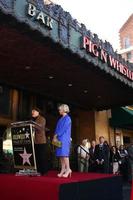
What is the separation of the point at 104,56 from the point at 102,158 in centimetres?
402

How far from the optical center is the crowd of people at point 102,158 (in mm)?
11203

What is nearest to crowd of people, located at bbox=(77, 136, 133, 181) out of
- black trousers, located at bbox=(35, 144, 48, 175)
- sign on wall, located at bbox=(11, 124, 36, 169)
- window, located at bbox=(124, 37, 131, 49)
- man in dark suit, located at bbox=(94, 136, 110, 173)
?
man in dark suit, located at bbox=(94, 136, 110, 173)

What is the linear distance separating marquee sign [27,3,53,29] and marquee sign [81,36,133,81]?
1.81 m

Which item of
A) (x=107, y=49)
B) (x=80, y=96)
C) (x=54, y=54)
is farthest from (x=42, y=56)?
(x=80, y=96)

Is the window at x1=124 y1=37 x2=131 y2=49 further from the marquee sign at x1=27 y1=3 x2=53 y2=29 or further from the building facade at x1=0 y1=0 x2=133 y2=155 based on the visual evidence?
the marquee sign at x1=27 y1=3 x2=53 y2=29

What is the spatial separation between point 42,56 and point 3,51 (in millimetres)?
1251

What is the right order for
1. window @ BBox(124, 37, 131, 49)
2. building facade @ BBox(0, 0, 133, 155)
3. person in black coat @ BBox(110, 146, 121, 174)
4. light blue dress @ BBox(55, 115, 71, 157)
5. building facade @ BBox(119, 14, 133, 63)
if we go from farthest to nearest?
window @ BBox(124, 37, 131, 49)
building facade @ BBox(119, 14, 133, 63)
person in black coat @ BBox(110, 146, 121, 174)
building facade @ BBox(0, 0, 133, 155)
light blue dress @ BBox(55, 115, 71, 157)

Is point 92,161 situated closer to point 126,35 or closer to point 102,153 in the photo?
point 102,153

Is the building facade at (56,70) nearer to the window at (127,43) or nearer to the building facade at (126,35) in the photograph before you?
the building facade at (126,35)

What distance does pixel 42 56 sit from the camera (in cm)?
914

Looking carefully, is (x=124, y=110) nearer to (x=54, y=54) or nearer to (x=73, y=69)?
(x=73, y=69)

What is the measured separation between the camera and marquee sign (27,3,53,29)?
23.3ft

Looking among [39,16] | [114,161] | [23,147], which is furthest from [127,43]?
[23,147]

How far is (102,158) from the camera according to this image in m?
11.1
